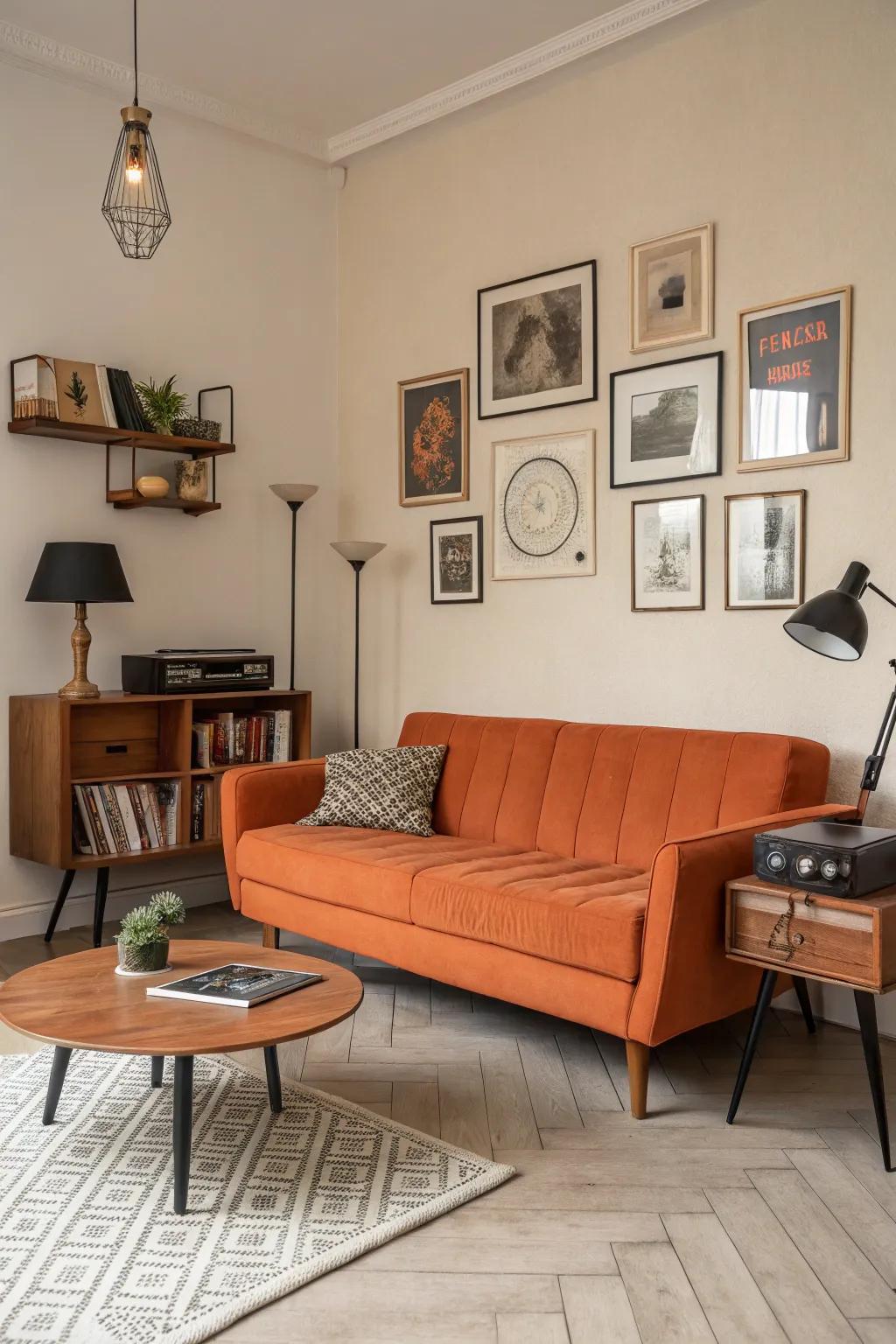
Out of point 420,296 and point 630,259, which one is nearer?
point 630,259

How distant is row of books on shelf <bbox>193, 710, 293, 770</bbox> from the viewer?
434 cm

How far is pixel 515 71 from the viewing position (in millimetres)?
A: 4172

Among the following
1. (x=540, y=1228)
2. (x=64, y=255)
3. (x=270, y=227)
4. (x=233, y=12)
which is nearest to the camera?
(x=540, y=1228)

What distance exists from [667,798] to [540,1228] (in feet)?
4.85

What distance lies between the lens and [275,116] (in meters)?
4.70

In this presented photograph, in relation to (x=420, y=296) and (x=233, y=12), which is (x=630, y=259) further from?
(x=233, y=12)

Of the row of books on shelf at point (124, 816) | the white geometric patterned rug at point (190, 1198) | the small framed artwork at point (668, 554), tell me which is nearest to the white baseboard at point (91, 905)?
the row of books on shelf at point (124, 816)

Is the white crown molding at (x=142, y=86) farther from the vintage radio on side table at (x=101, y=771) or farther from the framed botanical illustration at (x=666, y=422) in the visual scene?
the vintage radio on side table at (x=101, y=771)

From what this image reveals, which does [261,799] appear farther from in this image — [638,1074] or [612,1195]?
[612,1195]

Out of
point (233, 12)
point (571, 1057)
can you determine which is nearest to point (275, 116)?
point (233, 12)

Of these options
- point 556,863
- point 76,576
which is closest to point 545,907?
point 556,863

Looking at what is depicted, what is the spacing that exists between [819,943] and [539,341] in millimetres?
2570

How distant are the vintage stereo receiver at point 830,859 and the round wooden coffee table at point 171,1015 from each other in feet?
3.28

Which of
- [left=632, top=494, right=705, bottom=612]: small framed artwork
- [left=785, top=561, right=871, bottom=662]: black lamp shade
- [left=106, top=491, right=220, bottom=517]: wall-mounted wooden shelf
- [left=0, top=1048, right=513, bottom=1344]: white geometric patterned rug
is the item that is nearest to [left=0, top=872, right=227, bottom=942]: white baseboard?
[left=0, top=1048, right=513, bottom=1344]: white geometric patterned rug
